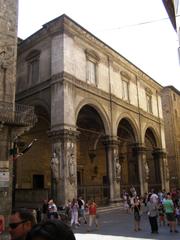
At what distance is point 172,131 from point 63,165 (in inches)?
843

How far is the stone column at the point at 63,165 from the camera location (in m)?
16.0

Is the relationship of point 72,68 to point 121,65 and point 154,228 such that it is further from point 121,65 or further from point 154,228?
point 154,228

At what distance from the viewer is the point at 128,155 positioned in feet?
92.3

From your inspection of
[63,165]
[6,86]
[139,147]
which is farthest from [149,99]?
[6,86]

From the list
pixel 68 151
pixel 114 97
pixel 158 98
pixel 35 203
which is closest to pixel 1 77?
pixel 68 151

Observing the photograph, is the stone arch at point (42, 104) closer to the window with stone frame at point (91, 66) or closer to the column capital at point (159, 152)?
the window with stone frame at point (91, 66)

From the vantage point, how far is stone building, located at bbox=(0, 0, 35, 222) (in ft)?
38.4

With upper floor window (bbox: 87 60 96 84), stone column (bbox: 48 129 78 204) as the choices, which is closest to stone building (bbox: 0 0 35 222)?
stone column (bbox: 48 129 78 204)

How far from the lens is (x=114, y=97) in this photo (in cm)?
2208

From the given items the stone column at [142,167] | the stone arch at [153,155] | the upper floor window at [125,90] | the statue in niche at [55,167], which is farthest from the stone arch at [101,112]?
the stone arch at [153,155]

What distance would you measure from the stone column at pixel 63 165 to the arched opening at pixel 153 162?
12.6 metres

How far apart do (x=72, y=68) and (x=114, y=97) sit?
483cm

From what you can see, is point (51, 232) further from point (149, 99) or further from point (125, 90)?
point (149, 99)

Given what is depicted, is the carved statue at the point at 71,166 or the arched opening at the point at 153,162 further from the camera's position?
the arched opening at the point at 153,162
